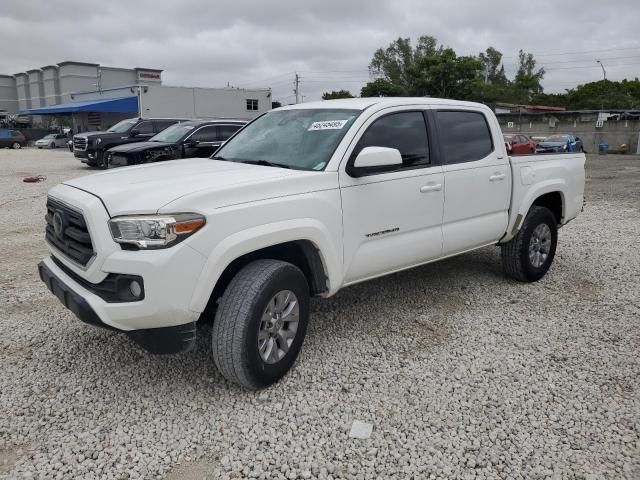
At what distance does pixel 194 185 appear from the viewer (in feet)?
10.2

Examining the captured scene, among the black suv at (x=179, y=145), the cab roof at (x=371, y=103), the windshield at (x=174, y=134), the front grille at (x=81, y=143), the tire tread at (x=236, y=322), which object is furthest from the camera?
the front grille at (x=81, y=143)

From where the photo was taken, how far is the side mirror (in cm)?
352

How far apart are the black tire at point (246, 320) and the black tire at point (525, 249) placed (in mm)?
2967

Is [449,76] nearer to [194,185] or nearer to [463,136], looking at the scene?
[463,136]

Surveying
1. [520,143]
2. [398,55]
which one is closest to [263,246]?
[520,143]

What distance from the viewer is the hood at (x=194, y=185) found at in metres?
2.94

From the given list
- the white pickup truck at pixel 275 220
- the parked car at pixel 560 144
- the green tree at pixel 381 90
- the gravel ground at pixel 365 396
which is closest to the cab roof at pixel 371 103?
the white pickup truck at pixel 275 220

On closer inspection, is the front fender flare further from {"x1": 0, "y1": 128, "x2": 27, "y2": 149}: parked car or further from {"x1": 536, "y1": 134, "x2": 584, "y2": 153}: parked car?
{"x1": 0, "y1": 128, "x2": 27, "y2": 149}: parked car

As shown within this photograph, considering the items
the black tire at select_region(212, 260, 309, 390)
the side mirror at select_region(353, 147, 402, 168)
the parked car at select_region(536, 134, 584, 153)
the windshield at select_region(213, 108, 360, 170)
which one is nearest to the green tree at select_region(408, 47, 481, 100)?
the parked car at select_region(536, 134, 584, 153)

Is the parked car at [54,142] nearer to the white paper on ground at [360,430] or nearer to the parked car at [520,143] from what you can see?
the parked car at [520,143]

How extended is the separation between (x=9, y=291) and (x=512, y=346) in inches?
187

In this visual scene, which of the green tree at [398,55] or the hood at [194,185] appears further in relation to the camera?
the green tree at [398,55]

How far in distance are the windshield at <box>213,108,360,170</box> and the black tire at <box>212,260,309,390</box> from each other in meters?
0.88

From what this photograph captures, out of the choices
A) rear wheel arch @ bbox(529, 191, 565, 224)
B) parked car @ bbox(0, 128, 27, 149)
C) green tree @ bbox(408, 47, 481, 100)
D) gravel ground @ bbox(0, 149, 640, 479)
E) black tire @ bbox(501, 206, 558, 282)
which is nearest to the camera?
gravel ground @ bbox(0, 149, 640, 479)
